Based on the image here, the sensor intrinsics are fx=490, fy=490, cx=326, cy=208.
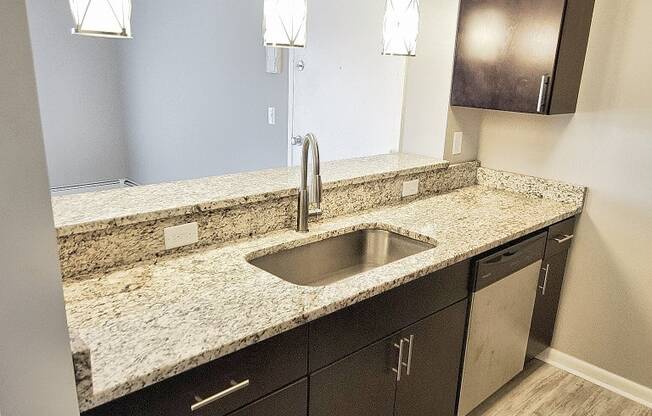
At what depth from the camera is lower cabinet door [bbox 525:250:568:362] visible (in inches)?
94.3

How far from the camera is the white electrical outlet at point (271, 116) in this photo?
12.6 ft

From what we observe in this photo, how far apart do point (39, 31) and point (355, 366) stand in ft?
17.1

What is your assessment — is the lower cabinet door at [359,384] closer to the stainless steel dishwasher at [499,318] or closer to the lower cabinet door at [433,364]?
the lower cabinet door at [433,364]

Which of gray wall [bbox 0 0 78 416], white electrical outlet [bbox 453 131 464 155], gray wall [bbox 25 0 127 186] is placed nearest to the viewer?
gray wall [bbox 0 0 78 416]

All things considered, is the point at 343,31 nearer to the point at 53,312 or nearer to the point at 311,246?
the point at 311,246

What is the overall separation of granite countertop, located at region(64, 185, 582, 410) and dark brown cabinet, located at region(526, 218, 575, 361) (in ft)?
1.24

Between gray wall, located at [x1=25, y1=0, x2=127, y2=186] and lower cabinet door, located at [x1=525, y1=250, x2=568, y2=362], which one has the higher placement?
gray wall, located at [x1=25, y1=0, x2=127, y2=186]

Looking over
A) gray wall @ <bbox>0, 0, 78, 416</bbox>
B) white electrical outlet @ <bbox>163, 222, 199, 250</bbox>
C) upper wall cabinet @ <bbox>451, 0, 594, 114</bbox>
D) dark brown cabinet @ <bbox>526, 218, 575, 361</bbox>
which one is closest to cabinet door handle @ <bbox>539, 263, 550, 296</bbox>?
dark brown cabinet @ <bbox>526, 218, 575, 361</bbox>

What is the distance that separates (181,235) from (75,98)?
4.55m

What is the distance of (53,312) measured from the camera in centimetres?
75

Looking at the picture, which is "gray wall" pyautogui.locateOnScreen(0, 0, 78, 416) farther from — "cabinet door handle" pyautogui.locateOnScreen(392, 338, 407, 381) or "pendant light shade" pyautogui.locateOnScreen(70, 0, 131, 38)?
"cabinet door handle" pyautogui.locateOnScreen(392, 338, 407, 381)

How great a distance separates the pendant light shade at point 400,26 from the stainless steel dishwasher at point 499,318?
3.11 ft

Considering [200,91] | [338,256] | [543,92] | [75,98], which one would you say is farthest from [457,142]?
[75,98]

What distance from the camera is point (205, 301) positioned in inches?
52.4
